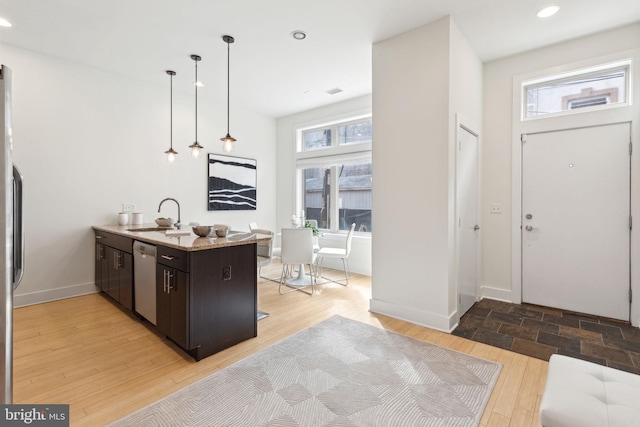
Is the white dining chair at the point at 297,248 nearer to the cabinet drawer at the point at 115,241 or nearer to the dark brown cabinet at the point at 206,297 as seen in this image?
the dark brown cabinet at the point at 206,297

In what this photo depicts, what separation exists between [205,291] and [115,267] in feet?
5.85

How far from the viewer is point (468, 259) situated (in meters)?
3.45

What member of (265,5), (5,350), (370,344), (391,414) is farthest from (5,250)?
(265,5)

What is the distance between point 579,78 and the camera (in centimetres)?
337

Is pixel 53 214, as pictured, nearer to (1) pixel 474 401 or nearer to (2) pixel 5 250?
(2) pixel 5 250

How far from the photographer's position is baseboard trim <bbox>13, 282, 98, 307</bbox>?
352 centimetres

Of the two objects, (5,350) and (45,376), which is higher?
(5,350)

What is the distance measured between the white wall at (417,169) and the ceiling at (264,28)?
0.97ft

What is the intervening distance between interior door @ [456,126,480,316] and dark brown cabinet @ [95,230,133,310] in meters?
3.44

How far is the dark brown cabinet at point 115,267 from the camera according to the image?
3.18m

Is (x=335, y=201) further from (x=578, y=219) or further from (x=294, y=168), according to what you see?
(x=578, y=219)

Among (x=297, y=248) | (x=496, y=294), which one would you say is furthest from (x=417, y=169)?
(x=496, y=294)

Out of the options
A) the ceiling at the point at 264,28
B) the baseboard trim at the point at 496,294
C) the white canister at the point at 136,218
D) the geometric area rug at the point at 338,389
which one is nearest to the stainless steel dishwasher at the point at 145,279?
the geometric area rug at the point at 338,389

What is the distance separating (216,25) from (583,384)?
386 cm
